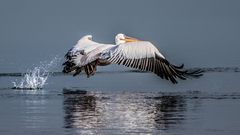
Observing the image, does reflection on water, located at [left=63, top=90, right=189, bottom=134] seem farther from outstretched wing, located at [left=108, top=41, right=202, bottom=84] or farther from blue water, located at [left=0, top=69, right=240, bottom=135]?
outstretched wing, located at [left=108, top=41, right=202, bottom=84]

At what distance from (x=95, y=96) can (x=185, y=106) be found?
8.37ft

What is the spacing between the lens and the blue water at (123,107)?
11.9 m

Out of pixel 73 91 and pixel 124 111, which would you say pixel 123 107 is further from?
pixel 73 91

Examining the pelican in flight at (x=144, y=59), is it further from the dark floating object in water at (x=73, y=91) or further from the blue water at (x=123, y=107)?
the dark floating object in water at (x=73, y=91)

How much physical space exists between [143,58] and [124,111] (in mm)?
1873

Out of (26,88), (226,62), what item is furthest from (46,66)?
(26,88)

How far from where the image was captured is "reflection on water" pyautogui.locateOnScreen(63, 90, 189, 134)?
39.4 feet

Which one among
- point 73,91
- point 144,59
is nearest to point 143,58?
point 144,59

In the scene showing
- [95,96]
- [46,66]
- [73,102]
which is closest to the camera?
[73,102]

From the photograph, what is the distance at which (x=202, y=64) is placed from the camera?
26.3m

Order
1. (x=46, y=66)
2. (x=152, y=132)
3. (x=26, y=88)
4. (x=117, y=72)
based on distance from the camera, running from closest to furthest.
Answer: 1. (x=152, y=132)
2. (x=26, y=88)
3. (x=117, y=72)
4. (x=46, y=66)

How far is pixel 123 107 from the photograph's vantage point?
14.4 metres

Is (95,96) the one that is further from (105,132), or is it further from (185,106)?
(105,132)

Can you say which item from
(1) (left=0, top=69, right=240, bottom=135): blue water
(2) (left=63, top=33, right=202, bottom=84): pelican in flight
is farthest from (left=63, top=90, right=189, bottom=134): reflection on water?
(2) (left=63, top=33, right=202, bottom=84): pelican in flight
